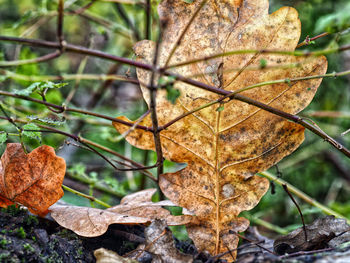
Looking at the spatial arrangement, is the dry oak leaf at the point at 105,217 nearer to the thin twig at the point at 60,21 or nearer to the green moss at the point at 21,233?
the green moss at the point at 21,233

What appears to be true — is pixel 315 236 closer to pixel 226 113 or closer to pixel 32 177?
pixel 226 113

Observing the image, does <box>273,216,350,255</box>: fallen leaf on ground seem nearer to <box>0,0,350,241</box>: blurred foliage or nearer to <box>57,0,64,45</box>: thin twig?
<box>0,0,350,241</box>: blurred foliage

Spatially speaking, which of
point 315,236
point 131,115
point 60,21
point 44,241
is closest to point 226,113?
point 315,236

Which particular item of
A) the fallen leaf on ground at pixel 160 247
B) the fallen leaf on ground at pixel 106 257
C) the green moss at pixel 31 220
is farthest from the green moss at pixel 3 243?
the fallen leaf on ground at pixel 160 247

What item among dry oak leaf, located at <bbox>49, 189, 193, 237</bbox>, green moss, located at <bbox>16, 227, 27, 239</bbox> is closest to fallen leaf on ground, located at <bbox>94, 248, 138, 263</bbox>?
dry oak leaf, located at <bbox>49, 189, 193, 237</bbox>

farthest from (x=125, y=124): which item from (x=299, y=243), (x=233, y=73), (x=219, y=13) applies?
(x=299, y=243)

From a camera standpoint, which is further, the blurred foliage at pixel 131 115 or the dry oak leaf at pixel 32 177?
the blurred foliage at pixel 131 115
